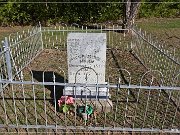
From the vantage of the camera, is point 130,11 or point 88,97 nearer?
point 88,97

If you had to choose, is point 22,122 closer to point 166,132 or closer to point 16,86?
point 16,86

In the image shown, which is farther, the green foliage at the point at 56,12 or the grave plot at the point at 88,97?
the green foliage at the point at 56,12

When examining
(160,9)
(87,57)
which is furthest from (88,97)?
(160,9)

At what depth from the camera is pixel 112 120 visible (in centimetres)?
552

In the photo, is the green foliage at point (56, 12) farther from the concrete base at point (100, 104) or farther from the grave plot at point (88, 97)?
the concrete base at point (100, 104)

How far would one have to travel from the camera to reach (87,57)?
6164 millimetres

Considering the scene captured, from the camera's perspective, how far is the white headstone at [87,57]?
20.1 feet

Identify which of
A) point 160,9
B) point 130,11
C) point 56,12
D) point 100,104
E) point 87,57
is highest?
point 130,11

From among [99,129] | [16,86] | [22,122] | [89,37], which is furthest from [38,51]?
[99,129]

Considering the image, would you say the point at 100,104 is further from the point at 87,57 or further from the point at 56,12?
the point at 56,12

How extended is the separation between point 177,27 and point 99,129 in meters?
11.2

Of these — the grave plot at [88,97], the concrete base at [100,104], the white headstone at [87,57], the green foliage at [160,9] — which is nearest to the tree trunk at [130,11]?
the green foliage at [160,9]

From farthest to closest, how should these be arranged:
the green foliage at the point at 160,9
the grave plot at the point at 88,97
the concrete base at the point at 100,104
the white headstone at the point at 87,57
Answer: the green foliage at the point at 160,9 < the white headstone at the point at 87,57 < the concrete base at the point at 100,104 < the grave plot at the point at 88,97

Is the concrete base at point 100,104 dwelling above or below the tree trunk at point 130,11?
below
